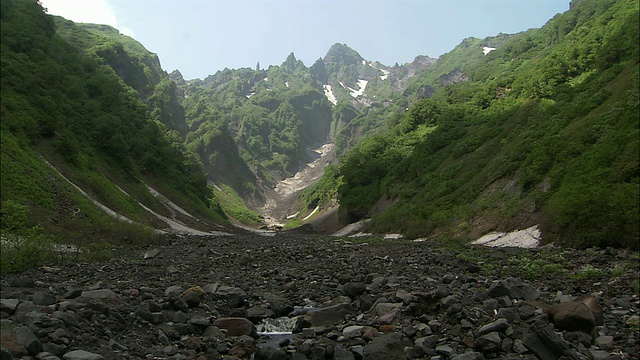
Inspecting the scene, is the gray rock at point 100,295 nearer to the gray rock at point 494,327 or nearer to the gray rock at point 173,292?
the gray rock at point 173,292

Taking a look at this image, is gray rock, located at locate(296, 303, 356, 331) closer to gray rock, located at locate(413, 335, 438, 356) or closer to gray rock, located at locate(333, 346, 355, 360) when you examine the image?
gray rock, located at locate(333, 346, 355, 360)

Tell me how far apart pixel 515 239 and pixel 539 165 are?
841cm

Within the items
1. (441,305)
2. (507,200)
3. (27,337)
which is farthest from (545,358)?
(507,200)

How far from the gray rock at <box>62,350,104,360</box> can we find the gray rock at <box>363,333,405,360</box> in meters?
5.10

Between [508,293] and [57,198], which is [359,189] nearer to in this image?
[57,198]

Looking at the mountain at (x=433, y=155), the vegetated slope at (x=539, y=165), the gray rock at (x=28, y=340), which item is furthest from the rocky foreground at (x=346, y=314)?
the mountain at (x=433, y=155)

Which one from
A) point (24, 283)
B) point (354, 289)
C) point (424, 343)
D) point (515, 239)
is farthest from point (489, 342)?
point (515, 239)

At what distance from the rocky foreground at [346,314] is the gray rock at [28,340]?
2 centimetres

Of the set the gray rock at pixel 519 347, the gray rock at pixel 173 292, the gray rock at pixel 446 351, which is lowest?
the gray rock at pixel 446 351

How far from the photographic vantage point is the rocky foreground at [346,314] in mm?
8445

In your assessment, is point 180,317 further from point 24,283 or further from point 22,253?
point 22,253

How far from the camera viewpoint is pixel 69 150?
5019 cm

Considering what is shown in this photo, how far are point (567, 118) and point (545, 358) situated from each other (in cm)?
3305

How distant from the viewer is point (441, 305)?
37.2 ft
